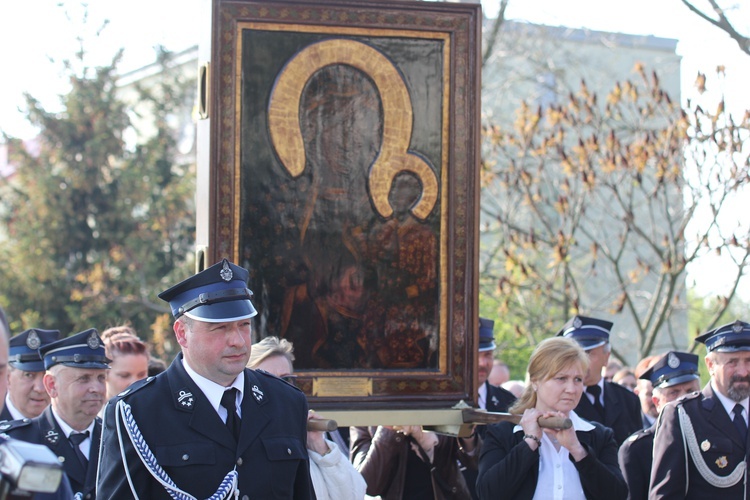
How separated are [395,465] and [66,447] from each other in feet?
6.05

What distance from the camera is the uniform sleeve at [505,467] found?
5.52 metres

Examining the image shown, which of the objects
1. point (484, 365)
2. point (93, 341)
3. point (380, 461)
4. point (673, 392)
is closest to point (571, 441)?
point (380, 461)

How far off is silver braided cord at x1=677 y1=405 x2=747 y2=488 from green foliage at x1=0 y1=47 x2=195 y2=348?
49.2 ft

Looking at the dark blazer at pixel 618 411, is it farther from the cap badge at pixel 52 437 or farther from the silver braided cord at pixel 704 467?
the cap badge at pixel 52 437

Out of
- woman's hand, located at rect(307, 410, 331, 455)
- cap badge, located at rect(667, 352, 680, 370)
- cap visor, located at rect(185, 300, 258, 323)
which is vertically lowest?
woman's hand, located at rect(307, 410, 331, 455)

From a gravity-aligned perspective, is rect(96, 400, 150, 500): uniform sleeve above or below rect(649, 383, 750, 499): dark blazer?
above

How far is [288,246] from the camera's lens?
6.36m

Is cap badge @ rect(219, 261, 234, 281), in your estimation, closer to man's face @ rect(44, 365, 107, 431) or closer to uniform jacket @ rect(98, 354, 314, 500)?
uniform jacket @ rect(98, 354, 314, 500)

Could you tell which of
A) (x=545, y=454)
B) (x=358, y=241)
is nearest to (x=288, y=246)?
(x=358, y=241)

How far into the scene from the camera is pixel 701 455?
242 inches

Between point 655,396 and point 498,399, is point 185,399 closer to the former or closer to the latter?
point 498,399

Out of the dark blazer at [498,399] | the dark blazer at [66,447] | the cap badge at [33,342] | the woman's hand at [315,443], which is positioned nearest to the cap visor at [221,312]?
the woman's hand at [315,443]

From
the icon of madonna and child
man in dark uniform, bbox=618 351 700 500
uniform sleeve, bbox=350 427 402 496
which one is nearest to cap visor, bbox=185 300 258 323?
the icon of madonna and child

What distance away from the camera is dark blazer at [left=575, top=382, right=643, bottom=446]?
313 inches
